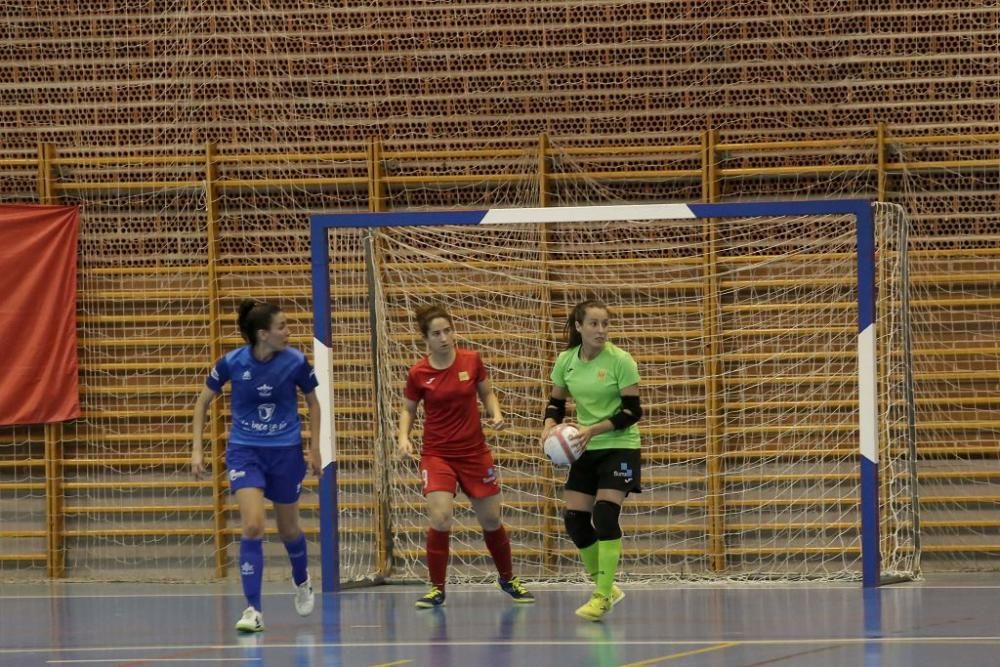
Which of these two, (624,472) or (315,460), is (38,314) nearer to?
(315,460)

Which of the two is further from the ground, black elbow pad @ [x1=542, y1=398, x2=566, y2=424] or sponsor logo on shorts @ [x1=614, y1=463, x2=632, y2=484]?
black elbow pad @ [x1=542, y1=398, x2=566, y2=424]

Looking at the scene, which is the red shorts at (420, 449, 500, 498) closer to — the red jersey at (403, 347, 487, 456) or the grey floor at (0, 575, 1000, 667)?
the red jersey at (403, 347, 487, 456)

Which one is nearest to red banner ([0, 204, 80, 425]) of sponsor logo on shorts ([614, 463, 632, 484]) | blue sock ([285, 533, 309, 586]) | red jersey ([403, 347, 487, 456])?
blue sock ([285, 533, 309, 586])

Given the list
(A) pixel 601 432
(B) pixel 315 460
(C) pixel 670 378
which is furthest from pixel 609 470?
(C) pixel 670 378

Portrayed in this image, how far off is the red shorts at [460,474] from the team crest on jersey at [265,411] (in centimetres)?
122

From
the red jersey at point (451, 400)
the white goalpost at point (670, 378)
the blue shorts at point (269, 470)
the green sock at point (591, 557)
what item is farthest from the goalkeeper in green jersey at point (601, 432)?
the white goalpost at point (670, 378)

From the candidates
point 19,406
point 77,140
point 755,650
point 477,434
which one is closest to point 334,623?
point 477,434

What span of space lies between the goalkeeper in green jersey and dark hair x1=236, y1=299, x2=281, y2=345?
1.77m

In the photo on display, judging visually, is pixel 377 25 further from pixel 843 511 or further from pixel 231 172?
pixel 843 511

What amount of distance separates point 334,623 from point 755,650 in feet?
8.82

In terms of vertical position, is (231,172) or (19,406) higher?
(231,172)

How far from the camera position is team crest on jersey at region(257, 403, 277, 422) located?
8.70 meters

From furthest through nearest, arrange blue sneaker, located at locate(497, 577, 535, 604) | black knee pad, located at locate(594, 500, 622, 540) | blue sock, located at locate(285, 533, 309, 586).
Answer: blue sneaker, located at locate(497, 577, 535, 604), blue sock, located at locate(285, 533, 309, 586), black knee pad, located at locate(594, 500, 622, 540)

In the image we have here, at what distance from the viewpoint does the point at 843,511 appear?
38.1ft
